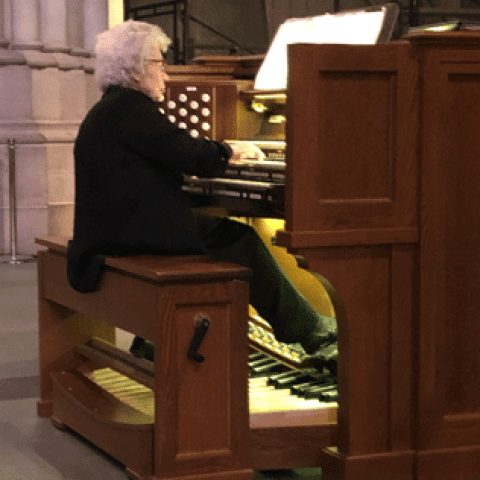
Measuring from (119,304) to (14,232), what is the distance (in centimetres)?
623

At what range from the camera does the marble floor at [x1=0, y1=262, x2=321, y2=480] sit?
12.7 ft

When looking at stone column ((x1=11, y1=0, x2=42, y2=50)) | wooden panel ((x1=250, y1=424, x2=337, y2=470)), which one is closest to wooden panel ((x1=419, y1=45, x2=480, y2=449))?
wooden panel ((x1=250, y1=424, x2=337, y2=470))

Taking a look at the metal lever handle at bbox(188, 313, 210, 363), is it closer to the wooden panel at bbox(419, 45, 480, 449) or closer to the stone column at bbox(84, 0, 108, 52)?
the wooden panel at bbox(419, 45, 480, 449)

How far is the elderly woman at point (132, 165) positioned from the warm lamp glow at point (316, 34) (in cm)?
59

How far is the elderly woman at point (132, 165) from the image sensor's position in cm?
389

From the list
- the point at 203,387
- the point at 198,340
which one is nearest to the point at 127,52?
the point at 198,340

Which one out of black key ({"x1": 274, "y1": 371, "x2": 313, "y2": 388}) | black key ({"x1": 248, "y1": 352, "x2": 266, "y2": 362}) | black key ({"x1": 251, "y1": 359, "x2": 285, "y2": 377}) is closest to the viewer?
black key ({"x1": 274, "y1": 371, "x2": 313, "y2": 388})

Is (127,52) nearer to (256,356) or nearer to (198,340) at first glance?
(198,340)

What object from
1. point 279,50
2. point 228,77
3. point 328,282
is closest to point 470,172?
point 328,282

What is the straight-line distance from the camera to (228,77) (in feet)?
17.8

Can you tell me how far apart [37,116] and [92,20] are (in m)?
1.44

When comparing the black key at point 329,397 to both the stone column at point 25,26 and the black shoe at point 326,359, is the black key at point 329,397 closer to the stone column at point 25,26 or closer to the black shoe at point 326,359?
the black shoe at point 326,359

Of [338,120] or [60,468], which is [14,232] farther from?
[338,120]

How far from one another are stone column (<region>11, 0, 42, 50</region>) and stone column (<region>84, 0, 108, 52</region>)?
91 cm
